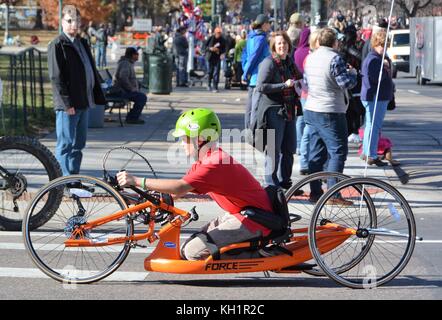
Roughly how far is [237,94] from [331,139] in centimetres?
1824

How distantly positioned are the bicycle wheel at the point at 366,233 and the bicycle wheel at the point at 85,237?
1405mm

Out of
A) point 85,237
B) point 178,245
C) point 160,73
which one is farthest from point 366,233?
point 160,73

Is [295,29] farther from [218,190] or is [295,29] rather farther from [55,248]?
[218,190]

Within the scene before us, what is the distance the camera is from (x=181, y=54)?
31.0 metres

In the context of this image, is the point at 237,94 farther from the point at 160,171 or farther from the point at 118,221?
the point at 118,221

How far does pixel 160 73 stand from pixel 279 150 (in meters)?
15.3

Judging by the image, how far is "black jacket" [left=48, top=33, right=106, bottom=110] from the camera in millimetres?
10914

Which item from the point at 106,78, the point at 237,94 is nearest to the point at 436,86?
the point at 237,94

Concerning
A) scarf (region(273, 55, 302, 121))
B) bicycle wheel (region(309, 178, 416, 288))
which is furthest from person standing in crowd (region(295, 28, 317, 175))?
bicycle wheel (region(309, 178, 416, 288))

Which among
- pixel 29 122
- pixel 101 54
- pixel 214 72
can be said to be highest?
pixel 29 122

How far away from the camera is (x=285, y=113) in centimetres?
1143

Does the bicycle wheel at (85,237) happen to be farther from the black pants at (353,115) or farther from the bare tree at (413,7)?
the bare tree at (413,7)

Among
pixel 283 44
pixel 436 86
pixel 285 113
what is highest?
pixel 283 44

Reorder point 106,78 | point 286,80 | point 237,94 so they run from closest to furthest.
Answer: point 286,80 → point 106,78 → point 237,94
